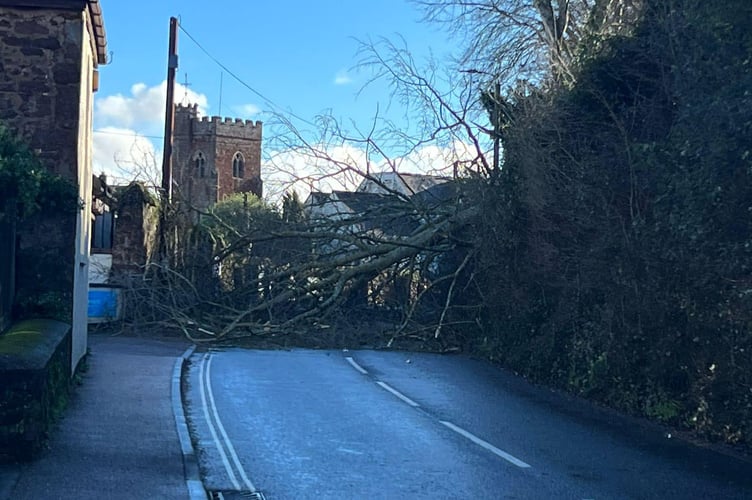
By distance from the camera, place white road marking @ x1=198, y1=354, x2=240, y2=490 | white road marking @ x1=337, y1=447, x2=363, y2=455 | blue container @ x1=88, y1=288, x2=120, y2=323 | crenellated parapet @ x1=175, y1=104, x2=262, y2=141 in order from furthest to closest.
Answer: crenellated parapet @ x1=175, y1=104, x2=262, y2=141 → blue container @ x1=88, y1=288, x2=120, y2=323 → white road marking @ x1=337, y1=447, x2=363, y2=455 → white road marking @ x1=198, y1=354, x2=240, y2=490

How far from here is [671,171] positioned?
11773 mm

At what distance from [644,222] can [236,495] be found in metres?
7.33

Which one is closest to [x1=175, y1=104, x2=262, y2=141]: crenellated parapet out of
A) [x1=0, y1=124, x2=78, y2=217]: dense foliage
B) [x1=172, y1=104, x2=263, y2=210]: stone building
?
[x1=172, y1=104, x2=263, y2=210]: stone building

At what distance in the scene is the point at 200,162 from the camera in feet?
261

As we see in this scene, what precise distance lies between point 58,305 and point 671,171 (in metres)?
8.33

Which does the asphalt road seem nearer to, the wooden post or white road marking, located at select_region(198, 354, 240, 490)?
white road marking, located at select_region(198, 354, 240, 490)

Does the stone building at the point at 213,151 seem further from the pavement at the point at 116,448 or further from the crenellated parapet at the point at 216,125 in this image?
the pavement at the point at 116,448

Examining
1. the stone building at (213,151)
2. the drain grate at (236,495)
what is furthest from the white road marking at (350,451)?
the stone building at (213,151)

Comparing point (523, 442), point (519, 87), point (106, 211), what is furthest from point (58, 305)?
point (106, 211)

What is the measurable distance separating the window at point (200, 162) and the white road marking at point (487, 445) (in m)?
69.8

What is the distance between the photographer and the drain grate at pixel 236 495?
7758 millimetres

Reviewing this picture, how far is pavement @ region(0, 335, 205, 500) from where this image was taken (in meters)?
7.73

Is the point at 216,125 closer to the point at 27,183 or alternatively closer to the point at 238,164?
the point at 238,164

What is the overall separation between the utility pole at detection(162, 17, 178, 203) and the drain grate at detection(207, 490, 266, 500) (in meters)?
20.7
